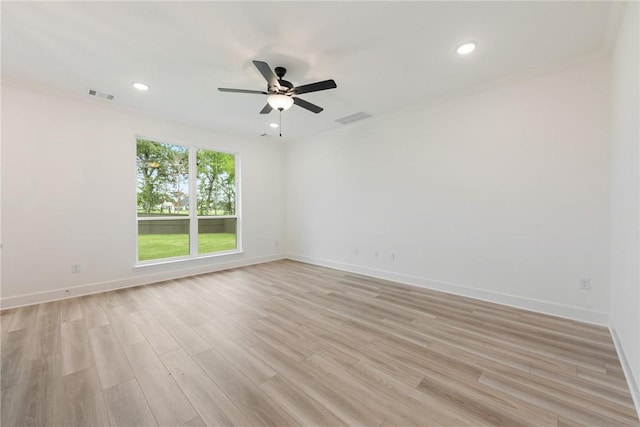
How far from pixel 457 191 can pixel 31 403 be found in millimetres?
4448

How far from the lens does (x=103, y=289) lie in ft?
12.2

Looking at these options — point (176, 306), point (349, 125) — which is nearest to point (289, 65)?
point (349, 125)

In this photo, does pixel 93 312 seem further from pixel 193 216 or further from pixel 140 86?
pixel 140 86

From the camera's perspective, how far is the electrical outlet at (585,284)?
264 centimetres

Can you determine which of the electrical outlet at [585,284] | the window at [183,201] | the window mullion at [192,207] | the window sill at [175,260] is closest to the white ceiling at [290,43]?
the window at [183,201]

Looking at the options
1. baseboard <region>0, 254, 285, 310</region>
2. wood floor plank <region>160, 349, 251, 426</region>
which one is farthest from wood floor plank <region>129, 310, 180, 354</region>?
baseboard <region>0, 254, 285, 310</region>

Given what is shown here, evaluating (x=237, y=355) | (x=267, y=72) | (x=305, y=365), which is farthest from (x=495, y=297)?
(x=267, y=72)

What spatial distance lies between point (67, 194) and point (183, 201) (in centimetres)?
154

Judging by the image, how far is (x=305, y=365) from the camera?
1952 millimetres

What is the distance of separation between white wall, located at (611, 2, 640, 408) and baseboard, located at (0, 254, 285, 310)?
207 inches

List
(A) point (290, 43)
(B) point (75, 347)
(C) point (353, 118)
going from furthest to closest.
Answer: (C) point (353, 118), (A) point (290, 43), (B) point (75, 347)

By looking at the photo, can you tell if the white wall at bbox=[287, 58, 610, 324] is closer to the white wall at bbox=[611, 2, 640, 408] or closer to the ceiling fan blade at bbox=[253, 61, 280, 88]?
the white wall at bbox=[611, 2, 640, 408]

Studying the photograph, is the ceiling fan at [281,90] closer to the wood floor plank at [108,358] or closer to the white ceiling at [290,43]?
the white ceiling at [290,43]

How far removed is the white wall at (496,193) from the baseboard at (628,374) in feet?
1.78
